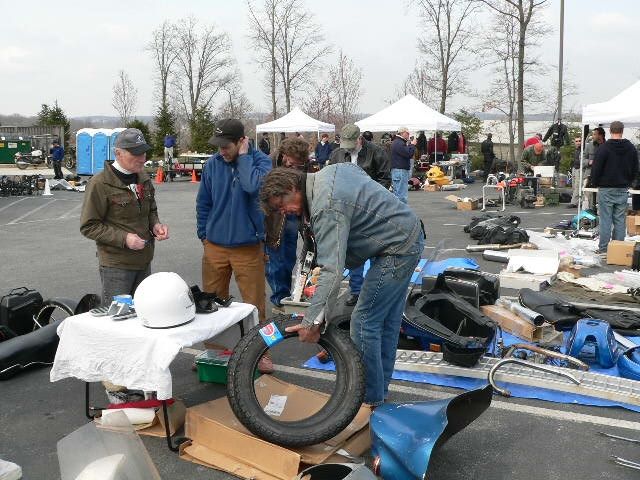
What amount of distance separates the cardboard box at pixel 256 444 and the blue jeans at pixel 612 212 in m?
7.03

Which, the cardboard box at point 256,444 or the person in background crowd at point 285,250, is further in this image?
the person in background crowd at point 285,250

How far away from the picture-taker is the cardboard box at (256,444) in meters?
3.34

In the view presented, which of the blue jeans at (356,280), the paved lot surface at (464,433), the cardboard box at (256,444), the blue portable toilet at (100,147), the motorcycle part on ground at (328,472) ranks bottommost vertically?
the paved lot surface at (464,433)

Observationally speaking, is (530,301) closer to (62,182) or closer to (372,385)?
(372,385)

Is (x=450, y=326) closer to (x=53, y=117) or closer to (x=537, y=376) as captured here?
(x=537, y=376)

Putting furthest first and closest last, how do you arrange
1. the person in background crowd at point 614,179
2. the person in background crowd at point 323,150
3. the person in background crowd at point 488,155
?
the person in background crowd at point 488,155 → the person in background crowd at point 323,150 → the person in background crowd at point 614,179

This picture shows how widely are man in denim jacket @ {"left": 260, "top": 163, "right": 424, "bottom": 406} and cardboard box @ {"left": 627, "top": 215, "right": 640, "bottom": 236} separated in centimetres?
817

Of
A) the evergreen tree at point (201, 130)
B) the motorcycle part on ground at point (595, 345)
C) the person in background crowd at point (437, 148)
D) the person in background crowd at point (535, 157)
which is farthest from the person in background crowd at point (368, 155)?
the evergreen tree at point (201, 130)

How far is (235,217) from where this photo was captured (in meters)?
4.87

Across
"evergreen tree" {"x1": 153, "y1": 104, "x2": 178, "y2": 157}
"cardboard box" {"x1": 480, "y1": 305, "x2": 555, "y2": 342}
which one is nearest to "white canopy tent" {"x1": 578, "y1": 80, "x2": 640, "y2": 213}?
"cardboard box" {"x1": 480, "y1": 305, "x2": 555, "y2": 342}

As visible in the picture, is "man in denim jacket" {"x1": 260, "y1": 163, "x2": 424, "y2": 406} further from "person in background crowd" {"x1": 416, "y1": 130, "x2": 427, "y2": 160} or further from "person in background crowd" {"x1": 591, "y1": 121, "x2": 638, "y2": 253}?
"person in background crowd" {"x1": 416, "y1": 130, "x2": 427, "y2": 160}

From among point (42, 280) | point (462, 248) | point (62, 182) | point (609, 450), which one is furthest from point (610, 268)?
point (62, 182)

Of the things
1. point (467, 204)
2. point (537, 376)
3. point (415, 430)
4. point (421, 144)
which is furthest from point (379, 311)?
point (421, 144)

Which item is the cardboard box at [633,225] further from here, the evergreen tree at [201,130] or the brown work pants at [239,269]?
the evergreen tree at [201,130]
